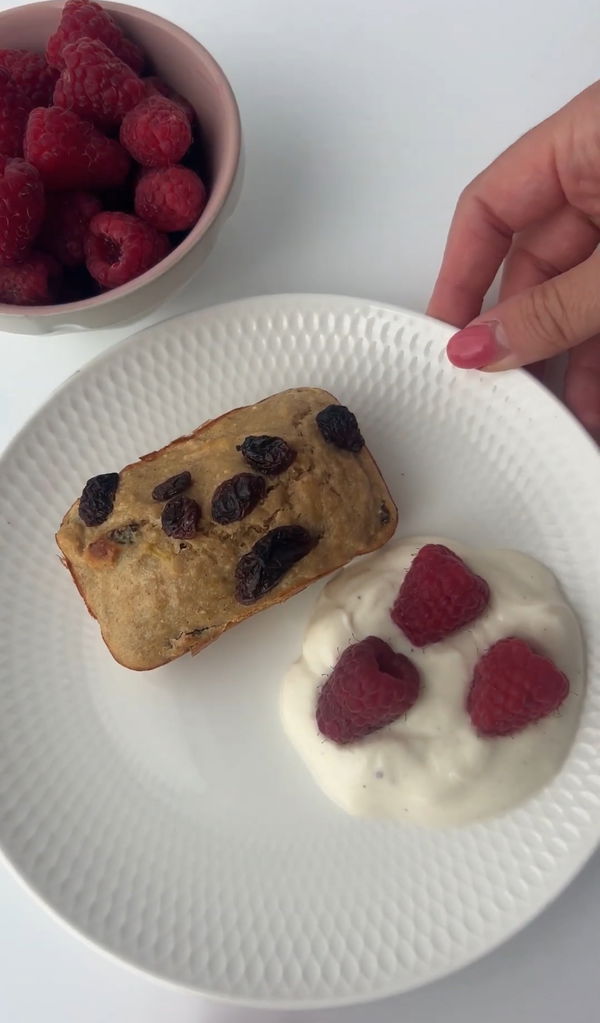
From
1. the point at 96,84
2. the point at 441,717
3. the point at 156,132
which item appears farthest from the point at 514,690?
the point at 96,84

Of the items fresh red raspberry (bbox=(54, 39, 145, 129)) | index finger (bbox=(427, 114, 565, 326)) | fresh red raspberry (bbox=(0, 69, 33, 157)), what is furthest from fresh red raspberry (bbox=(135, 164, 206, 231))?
index finger (bbox=(427, 114, 565, 326))

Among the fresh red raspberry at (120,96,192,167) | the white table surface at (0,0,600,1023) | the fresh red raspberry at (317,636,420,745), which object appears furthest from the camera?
the white table surface at (0,0,600,1023)

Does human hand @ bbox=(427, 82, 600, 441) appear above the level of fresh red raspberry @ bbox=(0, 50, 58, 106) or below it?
below

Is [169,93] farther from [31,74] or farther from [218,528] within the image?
[218,528]

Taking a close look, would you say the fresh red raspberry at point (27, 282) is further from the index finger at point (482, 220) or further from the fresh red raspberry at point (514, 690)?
the fresh red raspberry at point (514, 690)

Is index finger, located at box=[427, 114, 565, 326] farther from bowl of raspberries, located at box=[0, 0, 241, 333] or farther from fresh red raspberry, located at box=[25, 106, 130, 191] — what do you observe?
fresh red raspberry, located at box=[25, 106, 130, 191]

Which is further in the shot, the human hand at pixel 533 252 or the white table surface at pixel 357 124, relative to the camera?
the white table surface at pixel 357 124

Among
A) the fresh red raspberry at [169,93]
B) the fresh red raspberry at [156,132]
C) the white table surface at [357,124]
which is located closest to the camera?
the fresh red raspberry at [156,132]

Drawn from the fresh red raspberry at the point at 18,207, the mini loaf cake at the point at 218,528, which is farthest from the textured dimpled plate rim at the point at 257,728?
the fresh red raspberry at the point at 18,207
